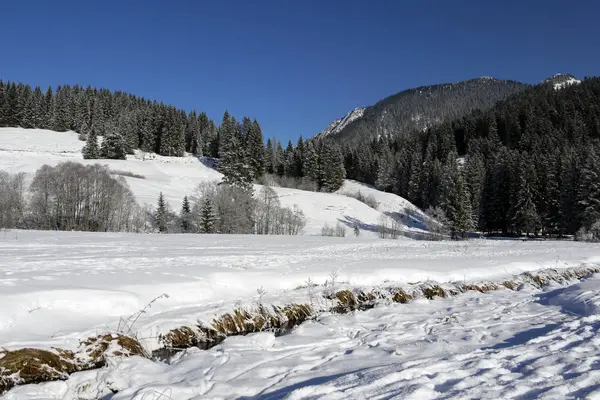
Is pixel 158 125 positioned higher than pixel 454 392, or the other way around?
pixel 158 125

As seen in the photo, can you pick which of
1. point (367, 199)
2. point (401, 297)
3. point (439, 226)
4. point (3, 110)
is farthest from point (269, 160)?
point (401, 297)

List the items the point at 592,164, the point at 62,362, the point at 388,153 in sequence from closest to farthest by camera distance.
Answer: the point at 62,362, the point at 592,164, the point at 388,153

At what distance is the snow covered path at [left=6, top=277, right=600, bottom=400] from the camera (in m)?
4.16

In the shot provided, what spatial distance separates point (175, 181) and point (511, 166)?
6166 centimetres

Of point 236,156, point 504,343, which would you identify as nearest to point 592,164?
point 236,156

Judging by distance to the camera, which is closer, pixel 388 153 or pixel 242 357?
pixel 242 357

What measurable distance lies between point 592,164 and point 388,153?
61070mm

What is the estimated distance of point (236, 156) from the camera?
6341 cm

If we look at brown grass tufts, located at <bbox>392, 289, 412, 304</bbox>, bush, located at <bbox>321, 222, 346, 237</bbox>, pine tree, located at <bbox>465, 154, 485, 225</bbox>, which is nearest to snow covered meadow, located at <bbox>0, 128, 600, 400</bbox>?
brown grass tufts, located at <bbox>392, 289, 412, 304</bbox>

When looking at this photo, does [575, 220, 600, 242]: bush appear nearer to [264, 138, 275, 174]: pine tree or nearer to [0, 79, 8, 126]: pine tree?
[264, 138, 275, 174]: pine tree

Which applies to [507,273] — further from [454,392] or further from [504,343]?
[454,392]

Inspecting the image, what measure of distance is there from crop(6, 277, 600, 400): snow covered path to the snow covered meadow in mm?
23

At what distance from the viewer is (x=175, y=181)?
64.8 meters

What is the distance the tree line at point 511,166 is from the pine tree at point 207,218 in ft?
119
